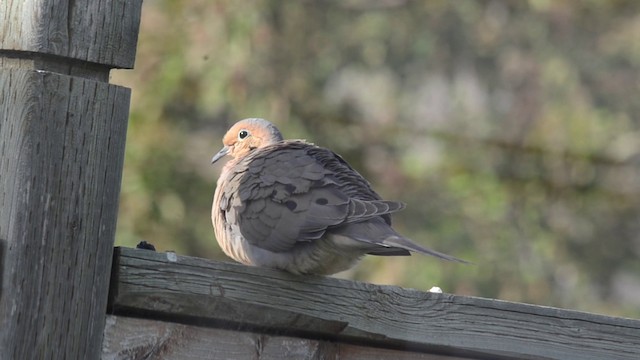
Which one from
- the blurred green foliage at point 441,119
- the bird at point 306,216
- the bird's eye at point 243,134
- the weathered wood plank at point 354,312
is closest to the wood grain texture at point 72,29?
the weathered wood plank at point 354,312

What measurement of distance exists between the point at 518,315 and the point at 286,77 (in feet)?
21.7

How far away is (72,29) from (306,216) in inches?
41.6

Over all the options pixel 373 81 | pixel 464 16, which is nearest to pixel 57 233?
pixel 373 81

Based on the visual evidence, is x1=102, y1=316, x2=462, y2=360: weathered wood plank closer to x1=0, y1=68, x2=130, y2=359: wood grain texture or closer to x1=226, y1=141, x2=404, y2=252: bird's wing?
x1=0, y1=68, x2=130, y2=359: wood grain texture

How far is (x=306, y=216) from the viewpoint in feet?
9.33

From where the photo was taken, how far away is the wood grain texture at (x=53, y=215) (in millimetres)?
1872

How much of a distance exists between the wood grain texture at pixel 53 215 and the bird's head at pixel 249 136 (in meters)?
2.28

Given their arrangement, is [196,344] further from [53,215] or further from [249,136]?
[249,136]

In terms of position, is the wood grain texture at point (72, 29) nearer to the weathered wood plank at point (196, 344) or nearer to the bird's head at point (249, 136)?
the weathered wood plank at point (196, 344)

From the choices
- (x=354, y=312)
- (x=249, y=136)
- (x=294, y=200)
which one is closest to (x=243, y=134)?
(x=249, y=136)

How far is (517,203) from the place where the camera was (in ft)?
31.5

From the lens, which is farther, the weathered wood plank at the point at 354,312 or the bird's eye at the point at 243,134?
the bird's eye at the point at 243,134

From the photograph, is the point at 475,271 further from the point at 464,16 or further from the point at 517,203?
the point at 464,16

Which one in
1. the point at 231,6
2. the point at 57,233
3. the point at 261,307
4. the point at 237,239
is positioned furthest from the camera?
the point at 231,6
